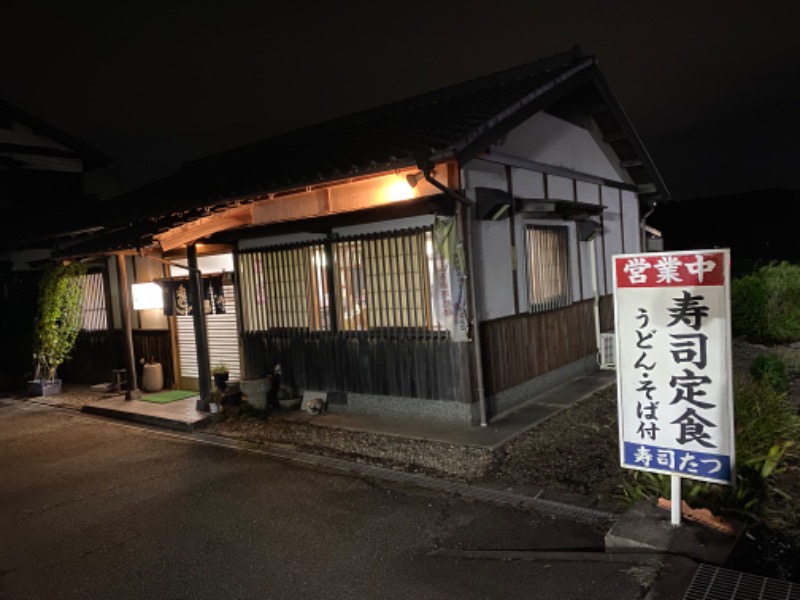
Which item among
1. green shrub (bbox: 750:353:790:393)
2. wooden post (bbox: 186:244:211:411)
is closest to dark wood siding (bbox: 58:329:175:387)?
wooden post (bbox: 186:244:211:411)

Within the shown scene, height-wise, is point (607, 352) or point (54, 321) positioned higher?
point (54, 321)

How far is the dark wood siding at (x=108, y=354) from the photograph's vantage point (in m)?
13.9

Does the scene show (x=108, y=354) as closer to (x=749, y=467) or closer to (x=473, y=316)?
(x=473, y=316)

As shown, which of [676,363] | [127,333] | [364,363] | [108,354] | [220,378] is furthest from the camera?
[108,354]

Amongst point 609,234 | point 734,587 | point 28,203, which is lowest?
point 734,587

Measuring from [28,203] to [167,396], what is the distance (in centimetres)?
1422

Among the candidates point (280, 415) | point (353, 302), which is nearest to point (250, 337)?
point (280, 415)

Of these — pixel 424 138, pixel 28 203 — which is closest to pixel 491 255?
pixel 424 138

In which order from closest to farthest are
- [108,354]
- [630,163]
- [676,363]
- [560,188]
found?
[676,363] → [560,188] → [630,163] → [108,354]

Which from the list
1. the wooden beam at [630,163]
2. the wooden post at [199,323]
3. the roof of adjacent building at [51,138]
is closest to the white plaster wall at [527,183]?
the wooden beam at [630,163]

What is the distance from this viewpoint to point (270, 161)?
12992mm

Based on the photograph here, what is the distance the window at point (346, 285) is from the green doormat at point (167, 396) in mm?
2480

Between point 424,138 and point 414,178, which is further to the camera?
point 424,138

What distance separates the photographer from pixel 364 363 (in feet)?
33.5
